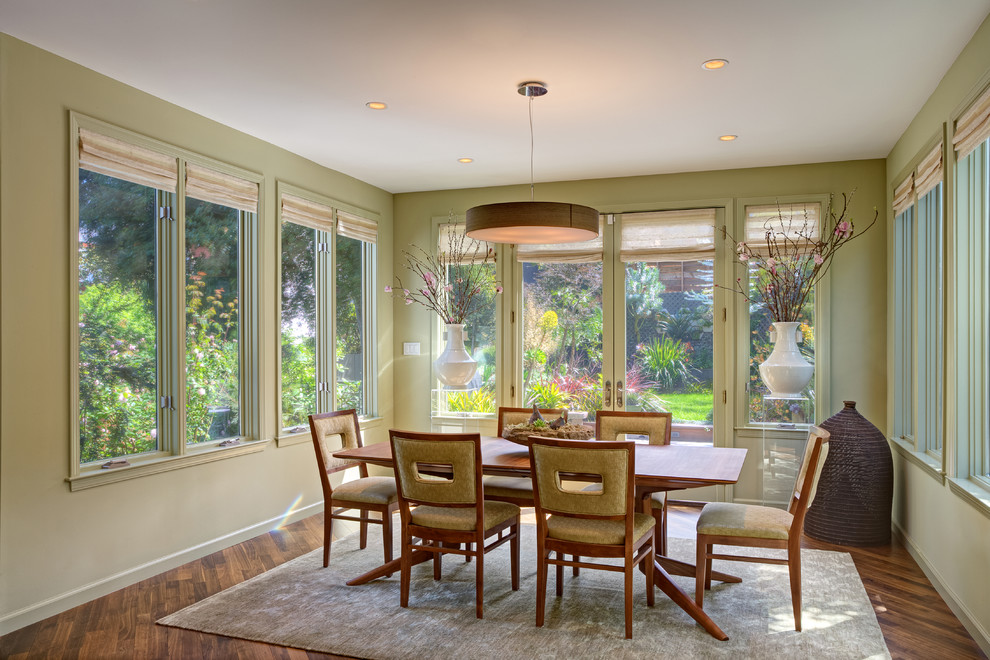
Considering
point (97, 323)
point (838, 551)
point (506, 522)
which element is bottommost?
point (838, 551)

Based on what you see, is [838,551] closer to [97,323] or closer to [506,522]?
[506,522]

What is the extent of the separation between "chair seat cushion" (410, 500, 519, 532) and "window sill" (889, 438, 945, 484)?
7.59 ft

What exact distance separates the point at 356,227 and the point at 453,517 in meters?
3.34

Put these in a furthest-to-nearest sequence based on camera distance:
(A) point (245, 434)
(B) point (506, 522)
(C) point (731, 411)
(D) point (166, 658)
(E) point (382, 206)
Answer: (E) point (382, 206) < (C) point (731, 411) < (A) point (245, 434) < (B) point (506, 522) < (D) point (166, 658)

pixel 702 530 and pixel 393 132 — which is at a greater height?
pixel 393 132

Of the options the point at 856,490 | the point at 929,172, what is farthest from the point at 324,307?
the point at 929,172

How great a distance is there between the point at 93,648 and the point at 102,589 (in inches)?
27.6

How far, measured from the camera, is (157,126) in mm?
4219

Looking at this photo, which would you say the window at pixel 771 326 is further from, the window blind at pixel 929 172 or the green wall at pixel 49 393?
the green wall at pixel 49 393

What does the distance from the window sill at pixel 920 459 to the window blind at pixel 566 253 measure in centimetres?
261

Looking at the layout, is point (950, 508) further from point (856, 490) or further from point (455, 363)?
point (455, 363)

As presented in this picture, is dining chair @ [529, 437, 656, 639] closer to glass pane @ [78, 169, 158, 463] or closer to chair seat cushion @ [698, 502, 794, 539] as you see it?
chair seat cushion @ [698, 502, 794, 539]

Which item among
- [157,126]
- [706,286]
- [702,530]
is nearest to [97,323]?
[157,126]

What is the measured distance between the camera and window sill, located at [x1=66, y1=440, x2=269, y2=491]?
12.3 ft
